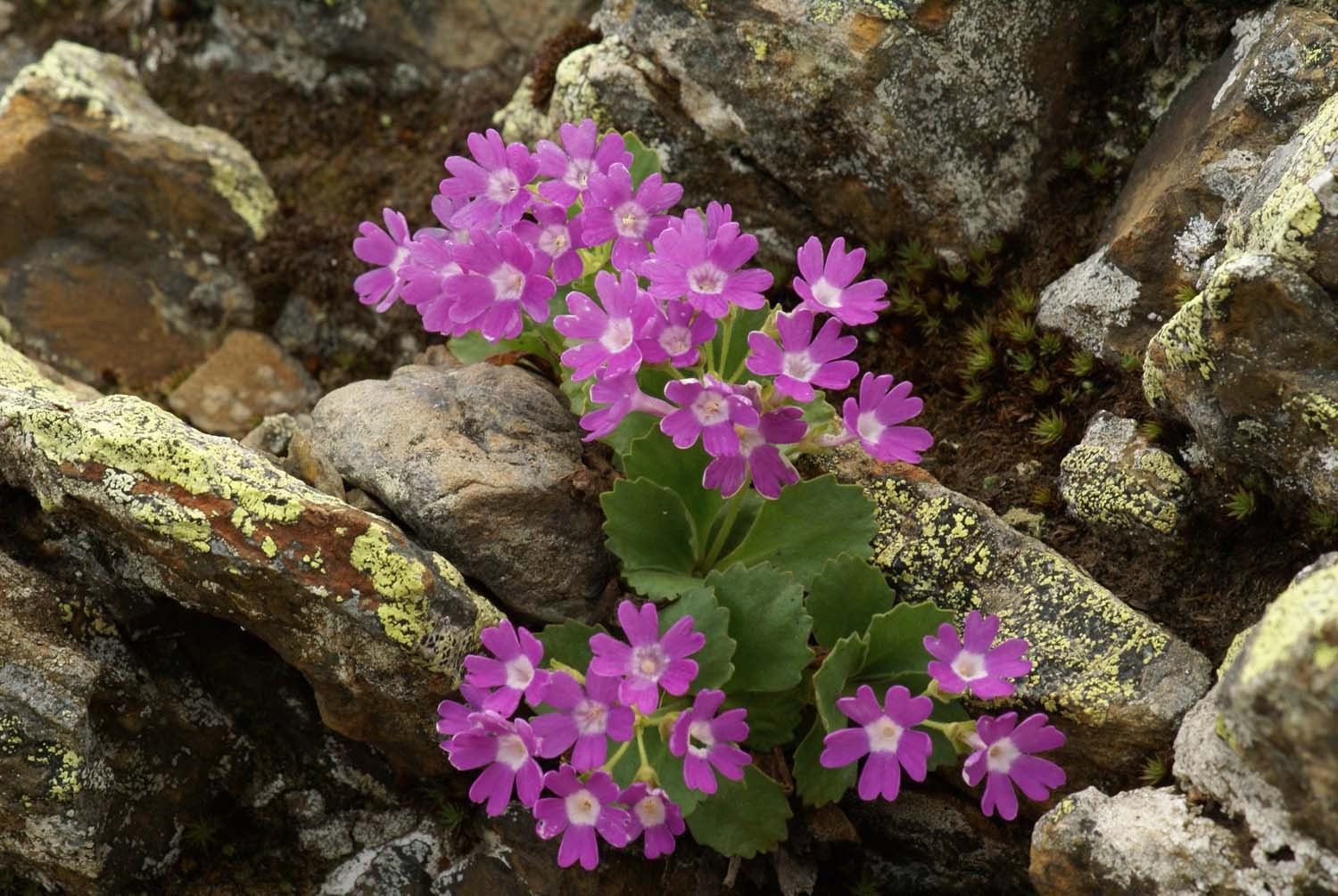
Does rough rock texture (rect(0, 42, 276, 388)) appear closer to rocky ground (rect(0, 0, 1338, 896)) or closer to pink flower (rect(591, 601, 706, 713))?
rocky ground (rect(0, 0, 1338, 896))

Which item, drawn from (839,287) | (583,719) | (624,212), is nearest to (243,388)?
(624,212)

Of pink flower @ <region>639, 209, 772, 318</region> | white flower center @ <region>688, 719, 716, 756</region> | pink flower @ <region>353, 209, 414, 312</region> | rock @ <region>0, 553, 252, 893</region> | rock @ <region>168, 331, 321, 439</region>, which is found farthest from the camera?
rock @ <region>168, 331, 321, 439</region>

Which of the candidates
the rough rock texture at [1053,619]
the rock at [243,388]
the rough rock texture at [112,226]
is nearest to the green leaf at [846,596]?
the rough rock texture at [1053,619]

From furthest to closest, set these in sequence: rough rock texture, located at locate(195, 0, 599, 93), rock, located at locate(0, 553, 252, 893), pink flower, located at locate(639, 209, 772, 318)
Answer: rough rock texture, located at locate(195, 0, 599, 93)
rock, located at locate(0, 553, 252, 893)
pink flower, located at locate(639, 209, 772, 318)

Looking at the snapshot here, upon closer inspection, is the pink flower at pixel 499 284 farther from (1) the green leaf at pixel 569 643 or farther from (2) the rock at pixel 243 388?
(2) the rock at pixel 243 388

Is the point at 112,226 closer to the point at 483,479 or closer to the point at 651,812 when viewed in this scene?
the point at 483,479

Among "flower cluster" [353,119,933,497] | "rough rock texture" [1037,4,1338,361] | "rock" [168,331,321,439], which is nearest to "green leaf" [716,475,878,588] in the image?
"flower cluster" [353,119,933,497]
